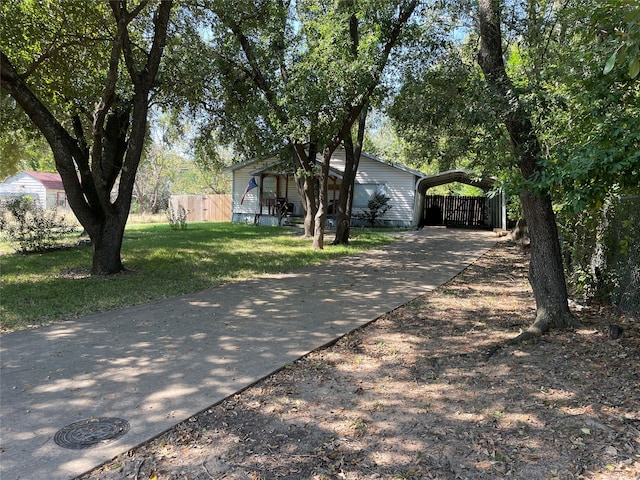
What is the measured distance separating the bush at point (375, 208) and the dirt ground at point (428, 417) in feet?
62.1

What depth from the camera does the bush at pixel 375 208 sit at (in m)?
24.4

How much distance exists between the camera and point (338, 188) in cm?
2592

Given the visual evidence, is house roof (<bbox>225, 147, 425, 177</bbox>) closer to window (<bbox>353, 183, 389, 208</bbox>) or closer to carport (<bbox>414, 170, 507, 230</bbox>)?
window (<bbox>353, 183, 389, 208</bbox>)

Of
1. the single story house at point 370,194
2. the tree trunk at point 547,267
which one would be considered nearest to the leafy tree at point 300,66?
the tree trunk at point 547,267

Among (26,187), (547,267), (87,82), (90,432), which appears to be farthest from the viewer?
(26,187)

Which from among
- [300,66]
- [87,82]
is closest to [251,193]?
[87,82]

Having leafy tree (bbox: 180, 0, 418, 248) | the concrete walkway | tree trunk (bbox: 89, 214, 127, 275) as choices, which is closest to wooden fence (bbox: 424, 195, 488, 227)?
leafy tree (bbox: 180, 0, 418, 248)

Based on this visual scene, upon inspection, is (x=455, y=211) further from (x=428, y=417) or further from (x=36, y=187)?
(x=36, y=187)

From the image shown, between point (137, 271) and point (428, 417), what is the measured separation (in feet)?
25.8

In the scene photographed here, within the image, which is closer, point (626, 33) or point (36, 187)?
point (626, 33)

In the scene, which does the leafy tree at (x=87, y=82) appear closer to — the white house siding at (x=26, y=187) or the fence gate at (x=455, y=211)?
the fence gate at (x=455, y=211)

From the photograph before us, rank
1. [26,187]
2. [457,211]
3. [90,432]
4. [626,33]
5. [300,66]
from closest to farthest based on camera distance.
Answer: [626,33] → [90,432] → [300,66] → [457,211] → [26,187]

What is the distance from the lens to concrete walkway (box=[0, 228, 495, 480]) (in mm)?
3254

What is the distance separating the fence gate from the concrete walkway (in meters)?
20.5
